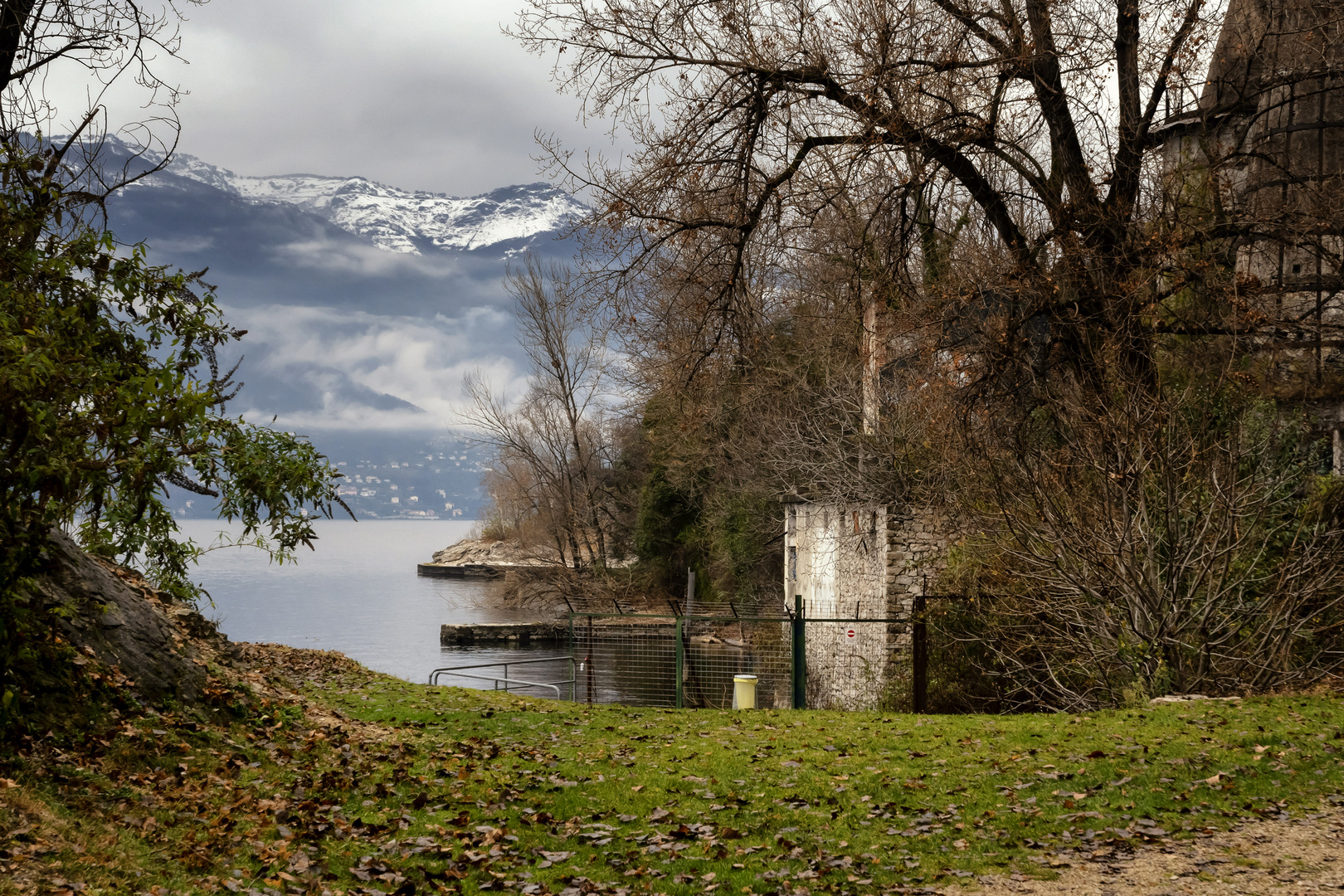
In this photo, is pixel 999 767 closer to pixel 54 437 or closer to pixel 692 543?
pixel 54 437

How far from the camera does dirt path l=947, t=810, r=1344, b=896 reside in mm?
5457

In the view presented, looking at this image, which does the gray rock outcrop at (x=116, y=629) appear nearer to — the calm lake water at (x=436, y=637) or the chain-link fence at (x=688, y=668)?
the calm lake water at (x=436, y=637)

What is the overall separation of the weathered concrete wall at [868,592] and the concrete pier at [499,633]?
82.7 ft

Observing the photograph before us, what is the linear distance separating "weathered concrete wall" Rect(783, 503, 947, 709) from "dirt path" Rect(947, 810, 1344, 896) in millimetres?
9329

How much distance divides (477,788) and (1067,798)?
448cm

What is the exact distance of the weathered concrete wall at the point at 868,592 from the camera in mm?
16672

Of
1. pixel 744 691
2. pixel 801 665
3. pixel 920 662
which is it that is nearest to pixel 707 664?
pixel 744 691

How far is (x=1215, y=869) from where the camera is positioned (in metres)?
5.75

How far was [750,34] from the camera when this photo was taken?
40.0 feet

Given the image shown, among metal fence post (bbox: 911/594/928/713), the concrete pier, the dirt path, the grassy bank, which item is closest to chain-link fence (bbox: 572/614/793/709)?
metal fence post (bbox: 911/594/928/713)

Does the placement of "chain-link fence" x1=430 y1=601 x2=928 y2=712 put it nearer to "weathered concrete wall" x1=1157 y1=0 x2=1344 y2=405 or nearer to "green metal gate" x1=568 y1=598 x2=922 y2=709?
"green metal gate" x1=568 y1=598 x2=922 y2=709

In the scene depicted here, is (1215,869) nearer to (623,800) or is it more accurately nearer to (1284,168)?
(623,800)

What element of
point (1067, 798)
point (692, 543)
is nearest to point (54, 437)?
point (1067, 798)

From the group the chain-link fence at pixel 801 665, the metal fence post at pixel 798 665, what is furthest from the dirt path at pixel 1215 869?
the metal fence post at pixel 798 665
